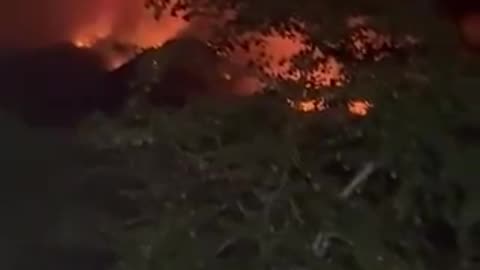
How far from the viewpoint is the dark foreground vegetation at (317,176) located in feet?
3.98

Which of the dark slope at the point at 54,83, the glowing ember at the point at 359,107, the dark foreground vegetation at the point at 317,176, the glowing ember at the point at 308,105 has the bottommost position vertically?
the dark slope at the point at 54,83

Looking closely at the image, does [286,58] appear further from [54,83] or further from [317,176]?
[54,83]

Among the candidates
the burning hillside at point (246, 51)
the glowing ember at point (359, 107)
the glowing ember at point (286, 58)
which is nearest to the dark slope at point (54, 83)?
the burning hillside at point (246, 51)

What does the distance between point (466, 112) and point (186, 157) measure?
314 millimetres

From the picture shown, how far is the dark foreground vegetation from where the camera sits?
1213mm

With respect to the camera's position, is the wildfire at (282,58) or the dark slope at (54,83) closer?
the wildfire at (282,58)

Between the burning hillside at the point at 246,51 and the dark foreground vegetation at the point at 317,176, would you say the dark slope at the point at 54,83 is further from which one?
the dark foreground vegetation at the point at 317,176

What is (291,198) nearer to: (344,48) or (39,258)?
(344,48)

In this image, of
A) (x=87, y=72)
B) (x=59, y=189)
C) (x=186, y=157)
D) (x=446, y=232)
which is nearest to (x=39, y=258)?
(x=59, y=189)

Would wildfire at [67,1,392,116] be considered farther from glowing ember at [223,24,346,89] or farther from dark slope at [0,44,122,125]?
dark slope at [0,44,122,125]

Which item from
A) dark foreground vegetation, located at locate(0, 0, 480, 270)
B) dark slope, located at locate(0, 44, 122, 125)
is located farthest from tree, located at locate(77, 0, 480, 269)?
dark slope, located at locate(0, 44, 122, 125)

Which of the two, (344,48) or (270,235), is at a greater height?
(344,48)

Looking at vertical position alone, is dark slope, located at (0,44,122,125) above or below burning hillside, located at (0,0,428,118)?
below

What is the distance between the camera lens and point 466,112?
1.21 meters
